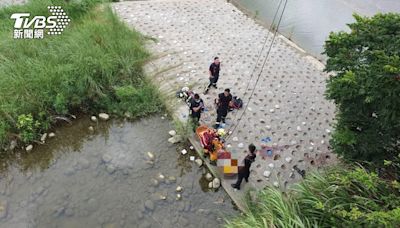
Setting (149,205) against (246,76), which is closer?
(149,205)

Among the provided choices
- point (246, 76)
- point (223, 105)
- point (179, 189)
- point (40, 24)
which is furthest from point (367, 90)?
point (40, 24)

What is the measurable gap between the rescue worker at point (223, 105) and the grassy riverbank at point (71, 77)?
2015mm

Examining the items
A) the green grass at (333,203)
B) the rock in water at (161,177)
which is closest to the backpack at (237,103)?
the rock in water at (161,177)

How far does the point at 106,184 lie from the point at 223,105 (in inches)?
134

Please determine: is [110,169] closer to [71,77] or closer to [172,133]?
[172,133]

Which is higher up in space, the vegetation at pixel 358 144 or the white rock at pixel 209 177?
the vegetation at pixel 358 144

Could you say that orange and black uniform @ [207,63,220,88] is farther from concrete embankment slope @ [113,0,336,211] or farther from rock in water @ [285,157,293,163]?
rock in water @ [285,157,293,163]

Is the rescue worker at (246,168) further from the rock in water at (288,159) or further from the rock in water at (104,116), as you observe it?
the rock in water at (104,116)

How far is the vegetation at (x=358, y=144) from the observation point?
5914mm

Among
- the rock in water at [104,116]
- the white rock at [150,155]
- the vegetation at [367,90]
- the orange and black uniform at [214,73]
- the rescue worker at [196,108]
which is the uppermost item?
the vegetation at [367,90]

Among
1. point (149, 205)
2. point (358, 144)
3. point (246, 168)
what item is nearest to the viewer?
point (358, 144)

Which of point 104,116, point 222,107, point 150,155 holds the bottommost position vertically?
point 150,155

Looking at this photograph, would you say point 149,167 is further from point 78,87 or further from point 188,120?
point 78,87

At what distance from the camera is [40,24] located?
12281 millimetres
